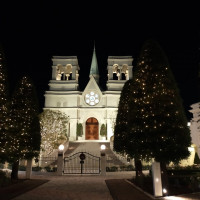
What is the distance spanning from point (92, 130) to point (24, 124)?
3008 cm

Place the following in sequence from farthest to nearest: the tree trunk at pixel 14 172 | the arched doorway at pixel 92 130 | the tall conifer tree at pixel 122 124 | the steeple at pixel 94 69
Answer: the steeple at pixel 94 69 → the arched doorway at pixel 92 130 → the tall conifer tree at pixel 122 124 → the tree trunk at pixel 14 172

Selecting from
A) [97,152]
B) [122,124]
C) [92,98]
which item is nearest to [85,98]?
[92,98]

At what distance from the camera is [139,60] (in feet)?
45.7

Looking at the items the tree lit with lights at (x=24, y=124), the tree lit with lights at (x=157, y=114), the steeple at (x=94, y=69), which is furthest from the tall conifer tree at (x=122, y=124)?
the steeple at (x=94, y=69)

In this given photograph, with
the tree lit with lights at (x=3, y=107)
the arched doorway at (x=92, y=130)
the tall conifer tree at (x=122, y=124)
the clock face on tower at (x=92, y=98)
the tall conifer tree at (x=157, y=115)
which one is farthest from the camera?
the clock face on tower at (x=92, y=98)

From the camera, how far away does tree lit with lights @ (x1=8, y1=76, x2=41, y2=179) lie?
54.8 feet

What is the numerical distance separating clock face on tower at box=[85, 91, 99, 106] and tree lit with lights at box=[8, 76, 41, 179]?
94.6 feet

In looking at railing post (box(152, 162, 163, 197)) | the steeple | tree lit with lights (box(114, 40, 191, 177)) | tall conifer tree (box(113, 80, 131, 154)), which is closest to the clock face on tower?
the steeple

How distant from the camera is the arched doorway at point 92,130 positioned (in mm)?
46906

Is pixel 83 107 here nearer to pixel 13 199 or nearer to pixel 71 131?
pixel 71 131

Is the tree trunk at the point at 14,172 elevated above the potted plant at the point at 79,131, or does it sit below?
below

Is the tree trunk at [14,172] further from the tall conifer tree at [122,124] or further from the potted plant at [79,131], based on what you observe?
the potted plant at [79,131]

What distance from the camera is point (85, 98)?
4800 centimetres

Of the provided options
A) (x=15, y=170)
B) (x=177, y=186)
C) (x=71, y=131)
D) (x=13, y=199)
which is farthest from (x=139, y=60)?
(x=71, y=131)
